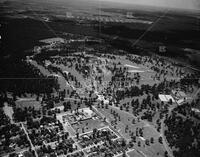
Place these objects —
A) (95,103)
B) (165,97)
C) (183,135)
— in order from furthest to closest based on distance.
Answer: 1. (165,97)
2. (95,103)
3. (183,135)

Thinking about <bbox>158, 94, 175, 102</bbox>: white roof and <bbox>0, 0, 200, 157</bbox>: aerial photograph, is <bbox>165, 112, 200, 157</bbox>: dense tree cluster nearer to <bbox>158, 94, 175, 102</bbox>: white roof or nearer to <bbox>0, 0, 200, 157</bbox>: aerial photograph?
<bbox>0, 0, 200, 157</bbox>: aerial photograph

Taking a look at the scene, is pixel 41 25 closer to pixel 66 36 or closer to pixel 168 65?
pixel 66 36

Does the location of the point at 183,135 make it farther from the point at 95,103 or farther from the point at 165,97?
the point at 95,103

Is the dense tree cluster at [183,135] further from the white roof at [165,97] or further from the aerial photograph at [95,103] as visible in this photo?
the white roof at [165,97]

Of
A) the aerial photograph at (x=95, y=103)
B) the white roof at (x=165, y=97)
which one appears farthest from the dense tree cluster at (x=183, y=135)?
the white roof at (x=165, y=97)

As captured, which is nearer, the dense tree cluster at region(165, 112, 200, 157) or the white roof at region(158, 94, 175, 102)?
the dense tree cluster at region(165, 112, 200, 157)

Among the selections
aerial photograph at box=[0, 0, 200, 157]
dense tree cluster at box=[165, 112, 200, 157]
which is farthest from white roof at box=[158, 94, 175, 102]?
dense tree cluster at box=[165, 112, 200, 157]

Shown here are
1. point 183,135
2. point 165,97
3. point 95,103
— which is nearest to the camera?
point 183,135

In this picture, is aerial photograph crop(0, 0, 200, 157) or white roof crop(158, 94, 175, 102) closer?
aerial photograph crop(0, 0, 200, 157)

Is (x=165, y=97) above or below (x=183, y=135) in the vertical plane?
above

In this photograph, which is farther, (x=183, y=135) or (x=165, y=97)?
(x=165, y=97)

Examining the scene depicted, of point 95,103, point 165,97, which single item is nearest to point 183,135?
point 165,97

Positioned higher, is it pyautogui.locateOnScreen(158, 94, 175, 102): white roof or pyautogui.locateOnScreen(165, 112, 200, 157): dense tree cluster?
pyautogui.locateOnScreen(158, 94, 175, 102): white roof
